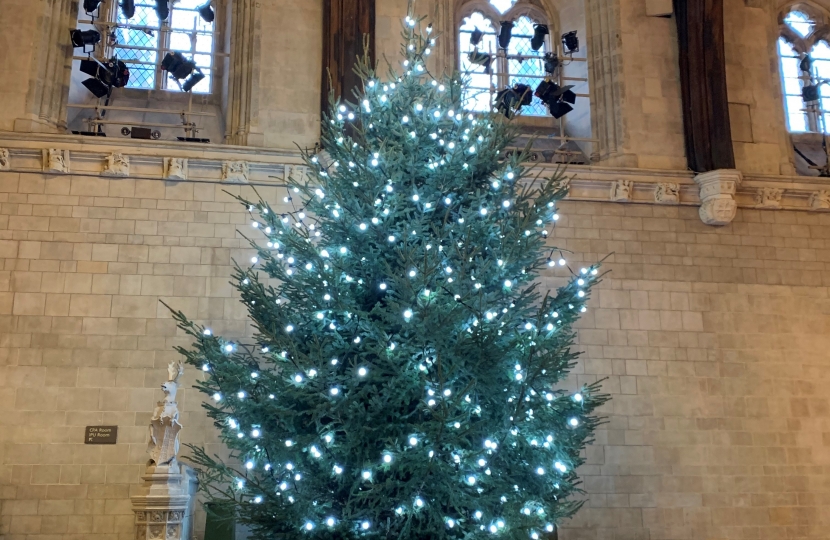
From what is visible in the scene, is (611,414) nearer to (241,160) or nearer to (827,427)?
(827,427)

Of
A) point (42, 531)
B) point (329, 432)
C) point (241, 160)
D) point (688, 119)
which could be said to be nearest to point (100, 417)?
point (42, 531)

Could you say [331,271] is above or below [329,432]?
above

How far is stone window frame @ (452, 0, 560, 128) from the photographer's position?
1070 cm

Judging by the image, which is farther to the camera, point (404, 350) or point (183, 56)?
point (183, 56)

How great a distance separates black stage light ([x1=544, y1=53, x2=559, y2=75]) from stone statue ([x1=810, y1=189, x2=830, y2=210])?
140 inches

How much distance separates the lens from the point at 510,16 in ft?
36.4

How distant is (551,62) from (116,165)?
17.7 ft

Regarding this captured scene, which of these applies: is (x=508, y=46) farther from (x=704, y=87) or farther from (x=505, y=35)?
(x=704, y=87)

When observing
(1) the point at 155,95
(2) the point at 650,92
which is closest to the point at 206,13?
(1) the point at 155,95

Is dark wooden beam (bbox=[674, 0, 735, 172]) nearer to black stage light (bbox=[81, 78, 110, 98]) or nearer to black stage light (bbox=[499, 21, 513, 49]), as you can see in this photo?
black stage light (bbox=[499, 21, 513, 49])

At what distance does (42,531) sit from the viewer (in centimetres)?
770

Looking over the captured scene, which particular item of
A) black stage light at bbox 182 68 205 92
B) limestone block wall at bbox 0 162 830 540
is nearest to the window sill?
black stage light at bbox 182 68 205 92

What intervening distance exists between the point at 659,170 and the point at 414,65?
191 inches

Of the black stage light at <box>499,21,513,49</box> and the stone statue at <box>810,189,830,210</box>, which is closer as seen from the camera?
the stone statue at <box>810,189,830,210</box>
